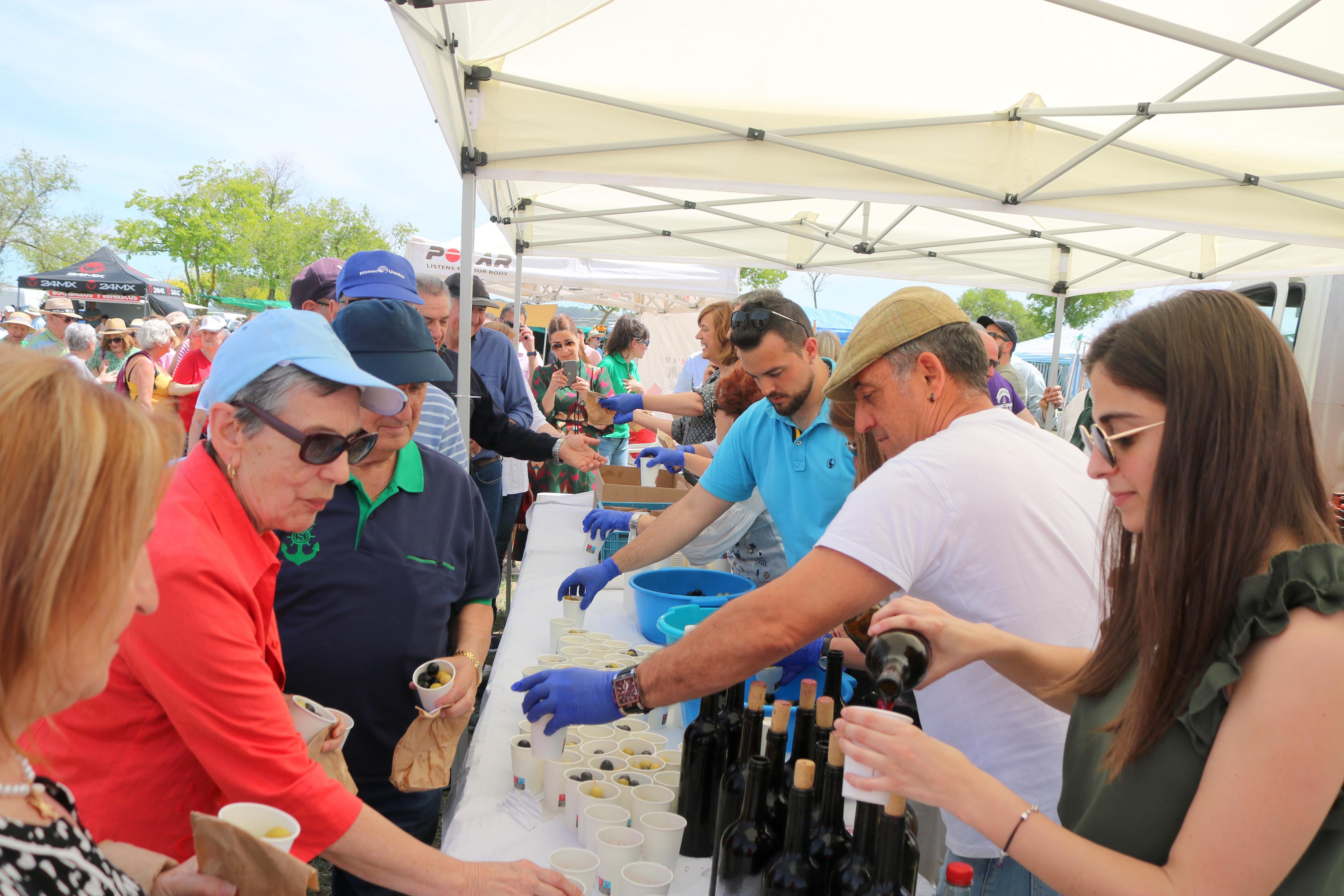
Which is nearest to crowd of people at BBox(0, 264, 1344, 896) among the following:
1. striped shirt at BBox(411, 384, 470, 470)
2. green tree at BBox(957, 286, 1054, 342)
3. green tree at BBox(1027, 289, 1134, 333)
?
striped shirt at BBox(411, 384, 470, 470)

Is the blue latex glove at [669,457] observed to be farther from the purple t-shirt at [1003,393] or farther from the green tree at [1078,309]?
the green tree at [1078,309]

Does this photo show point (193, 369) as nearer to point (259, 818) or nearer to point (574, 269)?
point (574, 269)

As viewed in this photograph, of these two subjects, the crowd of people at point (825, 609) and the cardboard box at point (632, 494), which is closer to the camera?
the crowd of people at point (825, 609)

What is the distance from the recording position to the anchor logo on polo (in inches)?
82.0

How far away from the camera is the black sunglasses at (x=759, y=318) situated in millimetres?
3168

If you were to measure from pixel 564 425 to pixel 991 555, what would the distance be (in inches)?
235

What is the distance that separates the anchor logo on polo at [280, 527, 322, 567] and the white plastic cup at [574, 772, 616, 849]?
952mm

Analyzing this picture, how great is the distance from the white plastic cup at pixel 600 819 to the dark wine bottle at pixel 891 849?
0.55 metres

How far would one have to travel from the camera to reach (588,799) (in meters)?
1.65

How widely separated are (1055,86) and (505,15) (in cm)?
284

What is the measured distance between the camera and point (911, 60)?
4.09 metres

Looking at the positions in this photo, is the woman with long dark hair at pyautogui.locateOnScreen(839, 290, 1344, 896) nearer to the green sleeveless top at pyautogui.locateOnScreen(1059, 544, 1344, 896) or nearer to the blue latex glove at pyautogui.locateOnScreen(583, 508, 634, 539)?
the green sleeveless top at pyautogui.locateOnScreen(1059, 544, 1344, 896)

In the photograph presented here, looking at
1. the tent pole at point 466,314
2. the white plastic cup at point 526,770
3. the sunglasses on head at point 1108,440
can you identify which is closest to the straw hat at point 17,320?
the tent pole at point 466,314

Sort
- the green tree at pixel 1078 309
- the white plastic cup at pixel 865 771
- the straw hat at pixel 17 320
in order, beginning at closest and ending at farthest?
the white plastic cup at pixel 865 771
the straw hat at pixel 17 320
the green tree at pixel 1078 309
